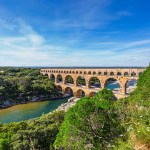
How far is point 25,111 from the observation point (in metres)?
32.0

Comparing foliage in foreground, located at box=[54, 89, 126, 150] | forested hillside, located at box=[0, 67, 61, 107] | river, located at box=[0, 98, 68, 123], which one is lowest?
river, located at box=[0, 98, 68, 123]

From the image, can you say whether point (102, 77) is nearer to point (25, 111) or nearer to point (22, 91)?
point (25, 111)

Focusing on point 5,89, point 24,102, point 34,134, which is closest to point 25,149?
point 34,134

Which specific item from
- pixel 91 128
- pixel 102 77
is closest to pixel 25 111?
pixel 102 77

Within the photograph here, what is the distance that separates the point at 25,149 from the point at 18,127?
150 inches

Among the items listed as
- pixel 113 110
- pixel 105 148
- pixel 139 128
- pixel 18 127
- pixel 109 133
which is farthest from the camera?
pixel 18 127

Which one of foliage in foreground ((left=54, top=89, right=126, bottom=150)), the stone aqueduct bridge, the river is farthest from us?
the stone aqueduct bridge

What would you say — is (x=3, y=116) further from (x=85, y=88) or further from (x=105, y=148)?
(x=105, y=148)

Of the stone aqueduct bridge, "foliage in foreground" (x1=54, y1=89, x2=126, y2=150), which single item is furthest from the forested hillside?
"foliage in foreground" (x1=54, y1=89, x2=126, y2=150)

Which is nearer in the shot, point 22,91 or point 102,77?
point 102,77

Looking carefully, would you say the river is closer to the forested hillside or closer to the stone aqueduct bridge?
the forested hillside

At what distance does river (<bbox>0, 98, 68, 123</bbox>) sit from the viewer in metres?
28.7

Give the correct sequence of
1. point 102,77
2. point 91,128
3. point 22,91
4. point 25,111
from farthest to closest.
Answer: point 22,91 → point 102,77 → point 25,111 → point 91,128

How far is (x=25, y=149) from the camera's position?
12.2 m
